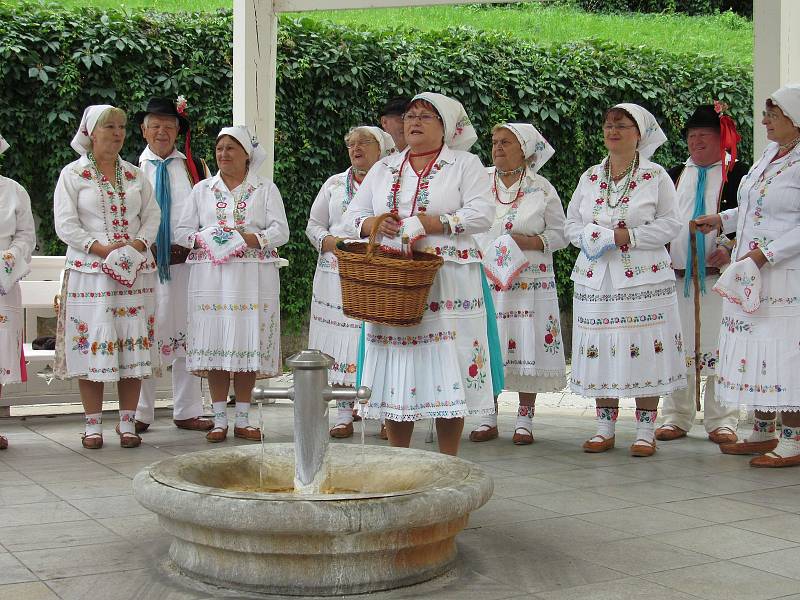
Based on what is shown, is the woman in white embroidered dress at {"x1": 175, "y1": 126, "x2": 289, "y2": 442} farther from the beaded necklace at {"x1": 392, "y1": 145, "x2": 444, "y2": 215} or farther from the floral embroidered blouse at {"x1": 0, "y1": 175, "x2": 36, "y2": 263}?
the beaded necklace at {"x1": 392, "y1": 145, "x2": 444, "y2": 215}

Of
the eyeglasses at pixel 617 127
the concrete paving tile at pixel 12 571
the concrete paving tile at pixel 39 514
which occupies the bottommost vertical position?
the concrete paving tile at pixel 39 514

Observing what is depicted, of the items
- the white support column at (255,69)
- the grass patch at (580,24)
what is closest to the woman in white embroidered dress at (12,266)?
the white support column at (255,69)

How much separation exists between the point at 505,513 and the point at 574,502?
0.40m

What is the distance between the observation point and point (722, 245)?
6340 mm

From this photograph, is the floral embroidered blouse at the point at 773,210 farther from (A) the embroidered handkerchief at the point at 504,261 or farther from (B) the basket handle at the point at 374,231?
(B) the basket handle at the point at 374,231

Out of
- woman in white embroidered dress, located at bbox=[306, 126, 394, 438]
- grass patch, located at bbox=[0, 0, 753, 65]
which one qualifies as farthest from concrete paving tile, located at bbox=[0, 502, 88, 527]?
grass patch, located at bbox=[0, 0, 753, 65]

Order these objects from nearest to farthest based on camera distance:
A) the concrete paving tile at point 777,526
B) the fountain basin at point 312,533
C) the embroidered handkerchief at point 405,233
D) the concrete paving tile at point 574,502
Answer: the fountain basin at point 312,533
the concrete paving tile at point 777,526
the concrete paving tile at point 574,502
the embroidered handkerchief at point 405,233

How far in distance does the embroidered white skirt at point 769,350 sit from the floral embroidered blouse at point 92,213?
340 centimetres

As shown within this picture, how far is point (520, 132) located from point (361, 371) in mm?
2133

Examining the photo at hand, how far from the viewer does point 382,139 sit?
673 centimetres

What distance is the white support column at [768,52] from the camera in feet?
21.5

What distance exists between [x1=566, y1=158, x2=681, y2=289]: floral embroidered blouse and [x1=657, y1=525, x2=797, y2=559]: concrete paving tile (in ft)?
6.50

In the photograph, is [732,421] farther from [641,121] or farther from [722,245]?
[641,121]

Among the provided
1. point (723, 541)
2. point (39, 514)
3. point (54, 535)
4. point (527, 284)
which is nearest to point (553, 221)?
point (527, 284)
